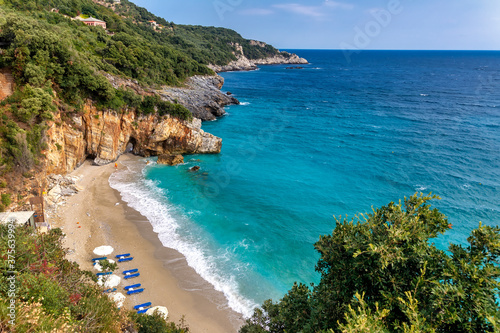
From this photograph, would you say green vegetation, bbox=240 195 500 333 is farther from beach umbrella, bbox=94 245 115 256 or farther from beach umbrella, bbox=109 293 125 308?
beach umbrella, bbox=94 245 115 256

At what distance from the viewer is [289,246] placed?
76.2 feet

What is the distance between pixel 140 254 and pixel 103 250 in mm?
2808

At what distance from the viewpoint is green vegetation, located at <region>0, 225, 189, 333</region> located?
25.4ft

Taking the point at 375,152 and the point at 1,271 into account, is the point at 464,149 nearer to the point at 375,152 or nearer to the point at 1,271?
the point at 375,152

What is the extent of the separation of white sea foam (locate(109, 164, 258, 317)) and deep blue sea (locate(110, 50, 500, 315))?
96mm

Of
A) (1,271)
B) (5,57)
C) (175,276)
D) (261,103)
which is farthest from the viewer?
(261,103)

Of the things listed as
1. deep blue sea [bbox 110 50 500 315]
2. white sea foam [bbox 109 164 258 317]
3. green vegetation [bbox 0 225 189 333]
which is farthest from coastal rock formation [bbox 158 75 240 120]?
green vegetation [bbox 0 225 189 333]

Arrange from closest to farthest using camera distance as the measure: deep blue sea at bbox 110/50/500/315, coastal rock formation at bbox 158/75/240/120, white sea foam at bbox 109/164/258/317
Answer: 1. white sea foam at bbox 109/164/258/317
2. deep blue sea at bbox 110/50/500/315
3. coastal rock formation at bbox 158/75/240/120

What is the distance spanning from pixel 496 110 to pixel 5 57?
298 feet

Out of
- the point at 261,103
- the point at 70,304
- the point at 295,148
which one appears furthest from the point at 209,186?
the point at 261,103

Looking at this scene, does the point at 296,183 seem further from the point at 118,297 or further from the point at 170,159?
the point at 118,297

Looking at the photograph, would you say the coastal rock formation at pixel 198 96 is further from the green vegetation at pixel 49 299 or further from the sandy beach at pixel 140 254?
the green vegetation at pixel 49 299

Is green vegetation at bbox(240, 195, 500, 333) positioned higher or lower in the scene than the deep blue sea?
higher

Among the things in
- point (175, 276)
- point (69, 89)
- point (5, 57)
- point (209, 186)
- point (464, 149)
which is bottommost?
point (175, 276)
